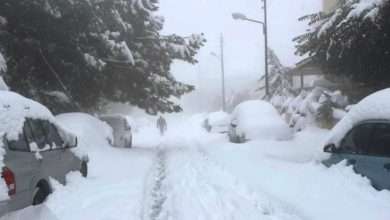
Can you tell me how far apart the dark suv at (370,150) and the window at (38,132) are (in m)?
4.88

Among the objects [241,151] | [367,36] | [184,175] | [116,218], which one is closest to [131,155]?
[241,151]

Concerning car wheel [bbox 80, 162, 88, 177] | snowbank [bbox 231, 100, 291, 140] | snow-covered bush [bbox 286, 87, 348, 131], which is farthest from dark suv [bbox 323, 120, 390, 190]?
snowbank [bbox 231, 100, 291, 140]

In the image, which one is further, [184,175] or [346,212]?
[184,175]

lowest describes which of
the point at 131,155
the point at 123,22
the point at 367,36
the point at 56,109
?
the point at 131,155

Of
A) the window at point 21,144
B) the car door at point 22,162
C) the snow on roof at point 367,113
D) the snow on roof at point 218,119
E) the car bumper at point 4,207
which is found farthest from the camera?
the snow on roof at point 218,119

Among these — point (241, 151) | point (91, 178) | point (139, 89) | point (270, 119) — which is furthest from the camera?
point (139, 89)

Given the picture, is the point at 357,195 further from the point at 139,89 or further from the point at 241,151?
the point at 139,89

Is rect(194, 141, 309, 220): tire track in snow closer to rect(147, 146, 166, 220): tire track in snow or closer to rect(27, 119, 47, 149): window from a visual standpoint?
rect(147, 146, 166, 220): tire track in snow

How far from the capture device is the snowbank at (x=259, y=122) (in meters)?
20.3

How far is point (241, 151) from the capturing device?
1858 centimetres

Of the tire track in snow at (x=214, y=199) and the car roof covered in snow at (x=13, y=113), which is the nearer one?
the car roof covered in snow at (x=13, y=113)

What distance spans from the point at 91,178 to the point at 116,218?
4307mm

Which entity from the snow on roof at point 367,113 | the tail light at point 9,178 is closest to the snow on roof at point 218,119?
the snow on roof at point 367,113

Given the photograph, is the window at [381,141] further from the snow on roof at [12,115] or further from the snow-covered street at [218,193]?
the snow on roof at [12,115]
